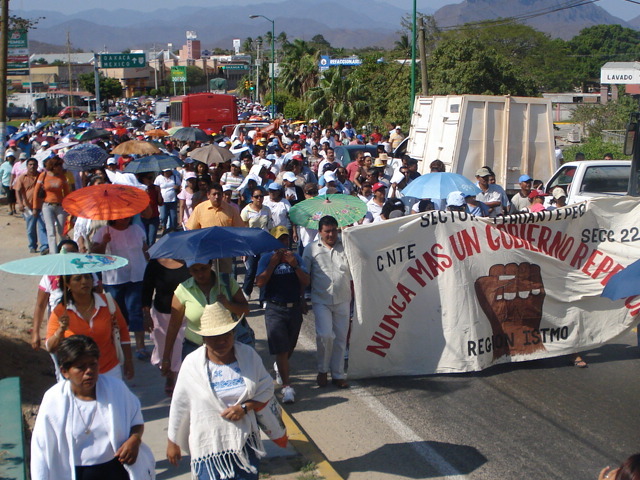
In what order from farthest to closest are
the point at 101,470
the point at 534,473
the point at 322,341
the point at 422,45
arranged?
the point at 422,45, the point at 322,341, the point at 534,473, the point at 101,470

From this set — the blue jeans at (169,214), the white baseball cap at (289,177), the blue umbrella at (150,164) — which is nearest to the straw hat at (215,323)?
the blue umbrella at (150,164)

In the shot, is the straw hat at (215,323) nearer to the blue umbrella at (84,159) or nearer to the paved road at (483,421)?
the paved road at (483,421)

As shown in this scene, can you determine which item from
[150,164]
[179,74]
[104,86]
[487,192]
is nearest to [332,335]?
[487,192]

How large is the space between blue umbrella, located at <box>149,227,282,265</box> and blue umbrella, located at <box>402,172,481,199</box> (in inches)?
161

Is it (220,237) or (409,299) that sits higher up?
(220,237)

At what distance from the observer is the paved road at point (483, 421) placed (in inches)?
239

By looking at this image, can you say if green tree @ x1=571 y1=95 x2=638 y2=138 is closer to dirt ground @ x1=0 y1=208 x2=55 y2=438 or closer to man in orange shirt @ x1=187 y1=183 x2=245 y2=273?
man in orange shirt @ x1=187 y1=183 x2=245 y2=273

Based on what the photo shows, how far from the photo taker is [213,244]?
6.20 meters

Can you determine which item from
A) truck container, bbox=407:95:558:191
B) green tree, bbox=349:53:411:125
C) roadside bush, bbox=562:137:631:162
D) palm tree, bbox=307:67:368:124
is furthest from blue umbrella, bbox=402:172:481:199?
palm tree, bbox=307:67:368:124

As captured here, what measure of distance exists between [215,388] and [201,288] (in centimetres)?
194

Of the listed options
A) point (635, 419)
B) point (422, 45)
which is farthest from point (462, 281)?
point (422, 45)

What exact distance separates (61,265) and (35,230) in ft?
31.3

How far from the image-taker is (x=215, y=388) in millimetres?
4500

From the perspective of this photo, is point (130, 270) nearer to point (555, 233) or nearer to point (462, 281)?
point (462, 281)
